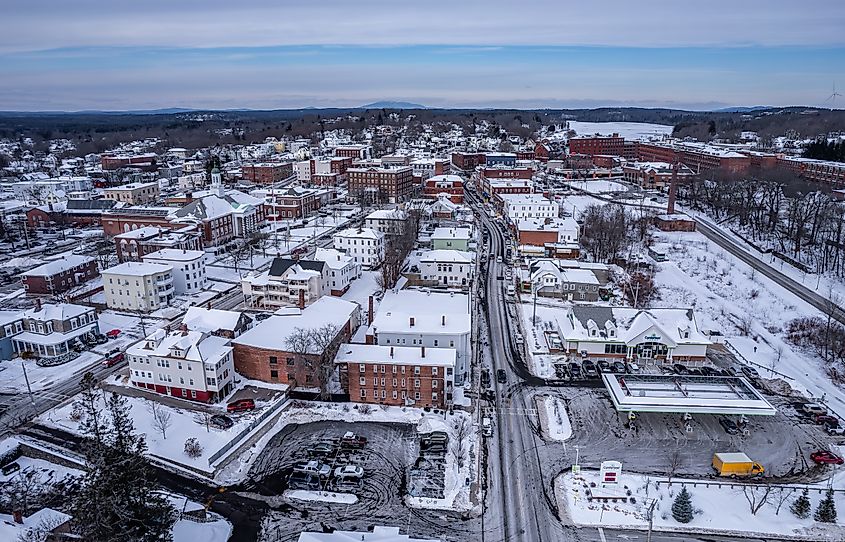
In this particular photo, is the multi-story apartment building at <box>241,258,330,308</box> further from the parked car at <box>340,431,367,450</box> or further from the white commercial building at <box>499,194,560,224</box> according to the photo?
the white commercial building at <box>499,194,560,224</box>

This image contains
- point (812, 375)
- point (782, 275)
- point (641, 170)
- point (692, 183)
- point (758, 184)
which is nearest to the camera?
point (812, 375)

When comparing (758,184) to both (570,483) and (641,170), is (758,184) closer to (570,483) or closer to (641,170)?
(641,170)

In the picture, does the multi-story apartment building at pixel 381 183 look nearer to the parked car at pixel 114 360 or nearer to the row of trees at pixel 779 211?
the row of trees at pixel 779 211

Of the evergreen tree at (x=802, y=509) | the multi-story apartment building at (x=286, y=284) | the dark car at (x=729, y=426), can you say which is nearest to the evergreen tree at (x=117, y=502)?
the evergreen tree at (x=802, y=509)

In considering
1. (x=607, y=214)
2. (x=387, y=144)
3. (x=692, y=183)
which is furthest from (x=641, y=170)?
(x=387, y=144)

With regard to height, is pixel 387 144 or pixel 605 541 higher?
pixel 387 144

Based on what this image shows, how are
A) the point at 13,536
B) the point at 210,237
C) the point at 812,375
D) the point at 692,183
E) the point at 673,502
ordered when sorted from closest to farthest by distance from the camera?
the point at 13,536 < the point at 673,502 < the point at 812,375 < the point at 210,237 < the point at 692,183
